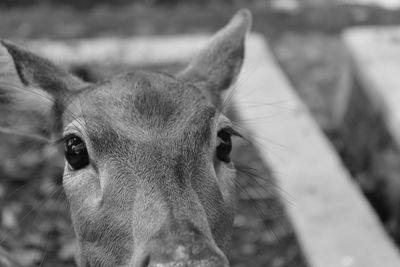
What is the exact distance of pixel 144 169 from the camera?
399cm

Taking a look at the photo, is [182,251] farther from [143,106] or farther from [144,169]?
[143,106]

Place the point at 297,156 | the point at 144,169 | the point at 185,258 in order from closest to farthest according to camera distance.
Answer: the point at 185,258, the point at 144,169, the point at 297,156

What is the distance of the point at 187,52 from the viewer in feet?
30.2

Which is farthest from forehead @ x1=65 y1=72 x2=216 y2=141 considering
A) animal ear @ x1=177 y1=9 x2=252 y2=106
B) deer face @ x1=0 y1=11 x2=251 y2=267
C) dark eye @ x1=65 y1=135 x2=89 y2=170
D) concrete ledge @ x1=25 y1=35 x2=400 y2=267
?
concrete ledge @ x1=25 y1=35 x2=400 y2=267

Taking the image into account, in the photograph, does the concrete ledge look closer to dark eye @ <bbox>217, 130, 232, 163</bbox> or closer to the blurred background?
the blurred background

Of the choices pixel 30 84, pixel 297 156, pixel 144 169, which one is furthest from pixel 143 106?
pixel 297 156

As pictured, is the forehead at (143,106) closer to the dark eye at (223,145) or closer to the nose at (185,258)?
the dark eye at (223,145)

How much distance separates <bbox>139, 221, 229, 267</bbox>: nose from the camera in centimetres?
339

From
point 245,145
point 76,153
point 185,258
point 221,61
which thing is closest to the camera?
point 185,258

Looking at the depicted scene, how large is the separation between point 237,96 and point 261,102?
404 millimetres

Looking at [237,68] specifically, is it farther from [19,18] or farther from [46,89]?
[19,18]

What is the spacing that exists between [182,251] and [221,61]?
216cm

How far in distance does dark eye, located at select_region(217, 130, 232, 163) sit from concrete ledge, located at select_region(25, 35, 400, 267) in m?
1.31

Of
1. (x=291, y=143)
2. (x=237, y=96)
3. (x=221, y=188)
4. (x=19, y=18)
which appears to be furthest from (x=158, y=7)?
(x=221, y=188)
